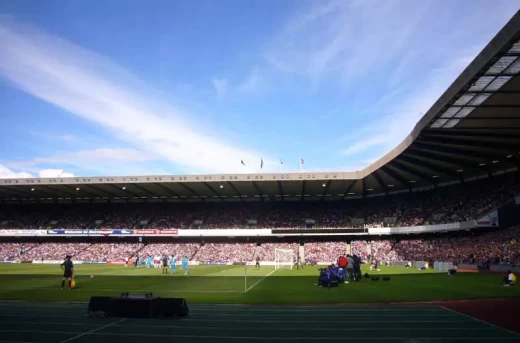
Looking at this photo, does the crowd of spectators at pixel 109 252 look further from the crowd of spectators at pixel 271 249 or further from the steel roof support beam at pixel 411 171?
the steel roof support beam at pixel 411 171

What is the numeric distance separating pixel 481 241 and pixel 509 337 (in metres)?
40.9

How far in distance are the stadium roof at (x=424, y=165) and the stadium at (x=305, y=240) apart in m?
0.17

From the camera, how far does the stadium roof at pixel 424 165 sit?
78.7 feet

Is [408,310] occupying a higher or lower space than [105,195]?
lower

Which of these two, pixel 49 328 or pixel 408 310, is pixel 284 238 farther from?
pixel 49 328

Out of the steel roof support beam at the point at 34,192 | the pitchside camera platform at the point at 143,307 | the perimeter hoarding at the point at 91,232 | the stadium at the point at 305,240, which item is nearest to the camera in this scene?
the stadium at the point at 305,240

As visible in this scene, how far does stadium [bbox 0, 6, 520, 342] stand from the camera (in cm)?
1323

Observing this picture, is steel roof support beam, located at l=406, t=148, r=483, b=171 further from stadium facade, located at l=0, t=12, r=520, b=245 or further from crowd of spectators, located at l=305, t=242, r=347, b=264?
crowd of spectators, located at l=305, t=242, r=347, b=264

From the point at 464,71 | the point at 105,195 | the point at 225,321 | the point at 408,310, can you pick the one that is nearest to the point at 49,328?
the point at 225,321

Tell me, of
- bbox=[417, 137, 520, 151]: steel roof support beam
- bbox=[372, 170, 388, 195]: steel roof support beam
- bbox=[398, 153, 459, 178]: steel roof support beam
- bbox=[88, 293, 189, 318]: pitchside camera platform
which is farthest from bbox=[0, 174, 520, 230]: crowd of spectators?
bbox=[88, 293, 189, 318]: pitchside camera platform

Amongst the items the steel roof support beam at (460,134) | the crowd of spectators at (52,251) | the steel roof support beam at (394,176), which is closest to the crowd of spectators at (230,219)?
the crowd of spectators at (52,251)

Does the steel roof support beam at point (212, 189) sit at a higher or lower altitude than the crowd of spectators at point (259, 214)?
higher

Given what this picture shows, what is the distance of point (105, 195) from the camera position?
72.7 m

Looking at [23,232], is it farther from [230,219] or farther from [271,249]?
[271,249]
